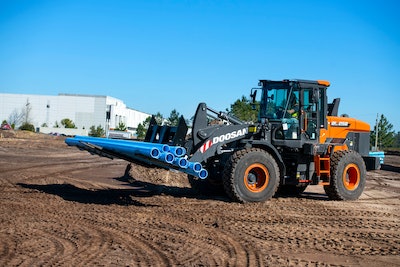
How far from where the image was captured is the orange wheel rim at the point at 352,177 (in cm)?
1168

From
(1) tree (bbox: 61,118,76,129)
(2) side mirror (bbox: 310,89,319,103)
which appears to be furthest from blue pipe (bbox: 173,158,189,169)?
(1) tree (bbox: 61,118,76,129)

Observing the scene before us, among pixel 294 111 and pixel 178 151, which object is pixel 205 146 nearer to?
pixel 178 151

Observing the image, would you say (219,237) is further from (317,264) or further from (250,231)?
(317,264)

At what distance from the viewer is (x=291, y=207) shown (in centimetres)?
995

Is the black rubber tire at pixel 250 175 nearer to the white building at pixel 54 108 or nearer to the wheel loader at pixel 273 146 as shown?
the wheel loader at pixel 273 146

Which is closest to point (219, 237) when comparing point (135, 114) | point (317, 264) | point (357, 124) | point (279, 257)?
point (279, 257)

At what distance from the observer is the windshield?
36.0ft

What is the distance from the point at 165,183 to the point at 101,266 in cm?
913

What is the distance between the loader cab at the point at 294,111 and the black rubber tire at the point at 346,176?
86 centimetres

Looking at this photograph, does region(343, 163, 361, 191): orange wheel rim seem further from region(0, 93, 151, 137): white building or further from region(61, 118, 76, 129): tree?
region(0, 93, 151, 137): white building

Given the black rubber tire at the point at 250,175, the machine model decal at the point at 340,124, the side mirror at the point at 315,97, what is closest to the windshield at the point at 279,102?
the side mirror at the point at 315,97

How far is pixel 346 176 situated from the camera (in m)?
11.8

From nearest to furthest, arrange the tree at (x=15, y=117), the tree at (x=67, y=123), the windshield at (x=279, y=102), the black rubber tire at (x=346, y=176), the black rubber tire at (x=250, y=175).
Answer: the black rubber tire at (x=250, y=175), the windshield at (x=279, y=102), the black rubber tire at (x=346, y=176), the tree at (x=67, y=123), the tree at (x=15, y=117)

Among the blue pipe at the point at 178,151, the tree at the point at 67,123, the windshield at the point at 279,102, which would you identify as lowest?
the blue pipe at the point at 178,151
